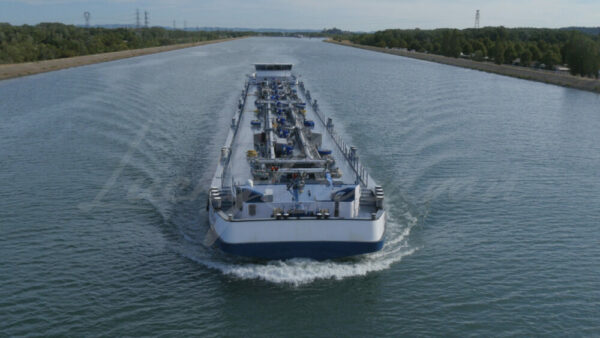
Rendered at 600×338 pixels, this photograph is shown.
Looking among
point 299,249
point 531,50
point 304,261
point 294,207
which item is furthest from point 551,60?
point 299,249

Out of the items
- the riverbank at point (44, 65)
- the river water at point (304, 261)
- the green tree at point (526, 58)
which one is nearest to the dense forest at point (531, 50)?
the green tree at point (526, 58)

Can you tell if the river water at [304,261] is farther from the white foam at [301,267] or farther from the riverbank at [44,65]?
the riverbank at [44,65]

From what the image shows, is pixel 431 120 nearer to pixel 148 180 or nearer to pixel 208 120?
pixel 208 120

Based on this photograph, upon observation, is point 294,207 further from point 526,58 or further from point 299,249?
point 526,58

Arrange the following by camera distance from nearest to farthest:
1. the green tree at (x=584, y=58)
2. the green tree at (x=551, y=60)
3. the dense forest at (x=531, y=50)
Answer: the green tree at (x=584, y=58) → the dense forest at (x=531, y=50) → the green tree at (x=551, y=60)

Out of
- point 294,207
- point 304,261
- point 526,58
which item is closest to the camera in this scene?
point 304,261

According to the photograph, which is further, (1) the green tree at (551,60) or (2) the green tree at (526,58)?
(2) the green tree at (526,58)

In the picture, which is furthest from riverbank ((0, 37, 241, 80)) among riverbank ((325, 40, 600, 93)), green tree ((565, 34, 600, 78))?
green tree ((565, 34, 600, 78))

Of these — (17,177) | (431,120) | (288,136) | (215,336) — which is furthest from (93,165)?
(431,120)
